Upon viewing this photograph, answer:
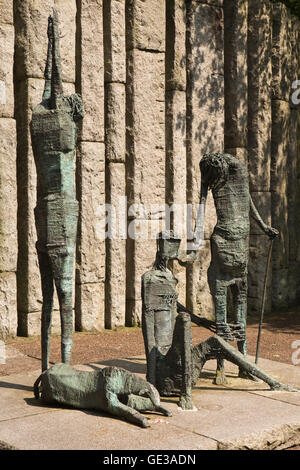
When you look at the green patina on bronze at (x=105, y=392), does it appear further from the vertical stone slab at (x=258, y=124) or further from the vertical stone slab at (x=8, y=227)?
the vertical stone slab at (x=258, y=124)

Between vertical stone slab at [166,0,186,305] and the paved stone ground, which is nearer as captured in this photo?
the paved stone ground

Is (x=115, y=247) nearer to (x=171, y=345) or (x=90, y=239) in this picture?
(x=90, y=239)

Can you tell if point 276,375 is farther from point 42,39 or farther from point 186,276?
point 42,39

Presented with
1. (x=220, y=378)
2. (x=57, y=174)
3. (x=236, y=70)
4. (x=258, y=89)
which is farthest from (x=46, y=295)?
(x=258, y=89)

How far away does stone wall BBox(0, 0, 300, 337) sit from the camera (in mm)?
7656

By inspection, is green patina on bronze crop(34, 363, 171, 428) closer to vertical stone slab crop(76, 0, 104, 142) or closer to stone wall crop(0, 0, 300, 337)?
stone wall crop(0, 0, 300, 337)

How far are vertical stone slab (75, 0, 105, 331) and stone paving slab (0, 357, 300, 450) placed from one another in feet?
9.65

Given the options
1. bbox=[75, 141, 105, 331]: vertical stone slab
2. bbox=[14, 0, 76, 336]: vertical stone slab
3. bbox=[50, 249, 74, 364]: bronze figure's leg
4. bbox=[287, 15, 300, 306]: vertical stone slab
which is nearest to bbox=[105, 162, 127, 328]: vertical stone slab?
bbox=[75, 141, 105, 331]: vertical stone slab

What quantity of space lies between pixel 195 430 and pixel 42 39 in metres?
5.30

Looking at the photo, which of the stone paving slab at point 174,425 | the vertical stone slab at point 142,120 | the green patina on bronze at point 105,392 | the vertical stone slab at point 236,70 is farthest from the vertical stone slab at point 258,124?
the green patina on bronze at point 105,392

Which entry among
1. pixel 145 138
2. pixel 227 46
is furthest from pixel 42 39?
pixel 227 46

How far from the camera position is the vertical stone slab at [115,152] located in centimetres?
834

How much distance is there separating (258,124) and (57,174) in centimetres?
574

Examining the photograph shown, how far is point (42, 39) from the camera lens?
7711 millimetres
